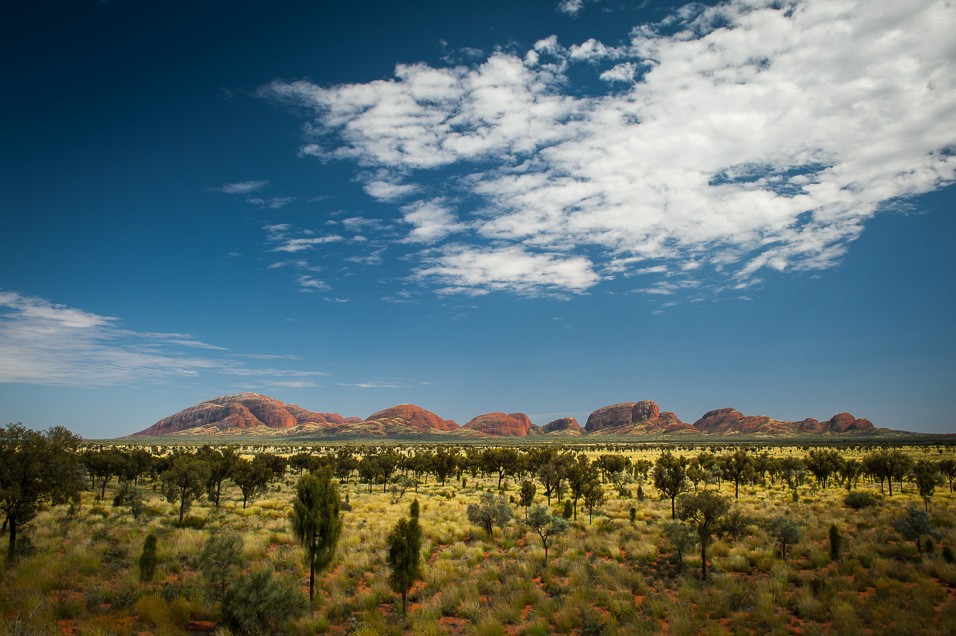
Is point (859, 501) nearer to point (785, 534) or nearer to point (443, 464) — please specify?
point (785, 534)

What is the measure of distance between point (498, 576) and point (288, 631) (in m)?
9.54

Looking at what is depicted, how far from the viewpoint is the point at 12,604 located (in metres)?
15.7

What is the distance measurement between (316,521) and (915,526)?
28.7 meters

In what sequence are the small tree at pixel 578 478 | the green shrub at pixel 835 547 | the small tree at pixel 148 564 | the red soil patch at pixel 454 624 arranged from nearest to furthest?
the red soil patch at pixel 454 624 < the small tree at pixel 148 564 < the green shrub at pixel 835 547 < the small tree at pixel 578 478

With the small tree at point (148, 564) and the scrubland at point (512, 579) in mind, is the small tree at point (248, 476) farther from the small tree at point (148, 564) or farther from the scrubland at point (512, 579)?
the small tree at point (148, 564)

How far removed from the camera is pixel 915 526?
23.2 m

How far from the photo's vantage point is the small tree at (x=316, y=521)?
59.7 feet

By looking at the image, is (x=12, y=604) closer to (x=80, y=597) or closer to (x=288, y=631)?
(x=80, y=597)

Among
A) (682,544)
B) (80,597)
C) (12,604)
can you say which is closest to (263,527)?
(80,597)

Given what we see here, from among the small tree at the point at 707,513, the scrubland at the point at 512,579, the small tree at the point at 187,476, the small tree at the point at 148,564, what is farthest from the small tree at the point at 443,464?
the small tree at the point at 148,564

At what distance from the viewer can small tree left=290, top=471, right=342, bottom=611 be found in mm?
18203

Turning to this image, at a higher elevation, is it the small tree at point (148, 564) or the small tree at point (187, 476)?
the small tree at point (187, 476)

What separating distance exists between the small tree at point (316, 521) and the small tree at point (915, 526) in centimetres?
2756

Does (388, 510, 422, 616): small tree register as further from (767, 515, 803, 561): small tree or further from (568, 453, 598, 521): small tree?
(568, 453, 598, 521): small tree
